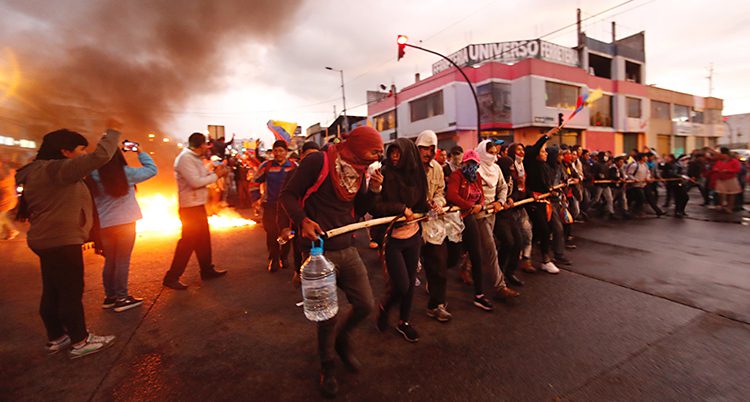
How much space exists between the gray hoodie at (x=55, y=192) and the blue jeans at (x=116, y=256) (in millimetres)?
921

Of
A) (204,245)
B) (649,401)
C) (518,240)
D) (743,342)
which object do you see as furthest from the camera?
(204,245)

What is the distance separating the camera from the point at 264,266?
5.32 meters

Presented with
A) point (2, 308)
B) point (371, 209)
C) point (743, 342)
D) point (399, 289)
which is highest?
point (371, 209)

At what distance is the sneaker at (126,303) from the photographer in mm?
3676

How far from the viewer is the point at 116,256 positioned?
3.67m

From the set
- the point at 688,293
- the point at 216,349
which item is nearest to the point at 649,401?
the point at 688,293

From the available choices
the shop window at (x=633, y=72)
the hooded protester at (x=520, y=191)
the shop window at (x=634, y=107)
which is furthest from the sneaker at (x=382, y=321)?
the shop window at (x=633, y=72)

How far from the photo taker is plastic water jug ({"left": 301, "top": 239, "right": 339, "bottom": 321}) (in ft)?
7.22

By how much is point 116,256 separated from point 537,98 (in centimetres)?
2354

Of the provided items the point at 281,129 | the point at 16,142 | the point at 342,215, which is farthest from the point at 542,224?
the point at 16,142

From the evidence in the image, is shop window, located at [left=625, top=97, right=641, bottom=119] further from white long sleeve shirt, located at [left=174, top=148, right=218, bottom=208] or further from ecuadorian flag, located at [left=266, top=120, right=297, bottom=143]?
white long sleeve shirt, located at [left=174, top=148, right=218, bottom=208]

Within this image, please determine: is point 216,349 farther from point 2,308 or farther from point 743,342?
point 743,342

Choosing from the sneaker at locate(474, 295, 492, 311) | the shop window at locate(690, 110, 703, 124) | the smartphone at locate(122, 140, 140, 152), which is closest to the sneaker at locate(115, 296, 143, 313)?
the smartphone at locate(122, 140, 140, 152)

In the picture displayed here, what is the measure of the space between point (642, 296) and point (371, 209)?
3.28 meters
